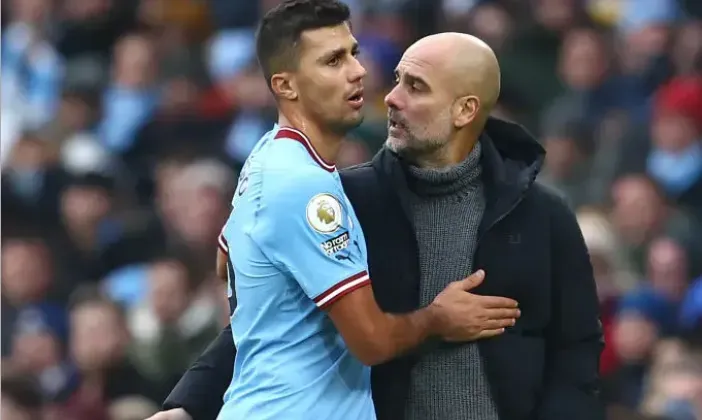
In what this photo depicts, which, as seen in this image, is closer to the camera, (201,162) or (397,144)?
(397,144)

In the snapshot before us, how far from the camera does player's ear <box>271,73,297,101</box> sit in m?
3.09

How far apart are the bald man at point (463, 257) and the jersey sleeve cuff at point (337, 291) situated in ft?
1.22

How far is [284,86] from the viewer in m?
3.11

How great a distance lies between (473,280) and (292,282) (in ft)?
1.51

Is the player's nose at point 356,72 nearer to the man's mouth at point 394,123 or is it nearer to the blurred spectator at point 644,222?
the man's mouth at point 394,123

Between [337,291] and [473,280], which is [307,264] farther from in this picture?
[473,280]

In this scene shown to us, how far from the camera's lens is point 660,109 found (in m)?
6.97

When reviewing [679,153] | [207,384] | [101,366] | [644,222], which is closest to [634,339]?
[644,222]

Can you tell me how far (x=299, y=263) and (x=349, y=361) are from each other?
296 millimetres

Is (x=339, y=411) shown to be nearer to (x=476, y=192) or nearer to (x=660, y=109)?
(x=476, y=192)

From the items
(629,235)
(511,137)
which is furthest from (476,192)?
(629,235)

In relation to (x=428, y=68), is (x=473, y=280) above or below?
below

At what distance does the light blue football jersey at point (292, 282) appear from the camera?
293 cm

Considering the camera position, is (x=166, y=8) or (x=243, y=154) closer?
(x=243, y=154)
